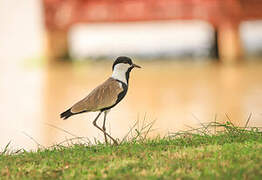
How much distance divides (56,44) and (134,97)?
878 centimetres

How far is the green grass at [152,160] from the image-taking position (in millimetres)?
4344

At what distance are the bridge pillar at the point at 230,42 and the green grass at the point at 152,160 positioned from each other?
14275mm

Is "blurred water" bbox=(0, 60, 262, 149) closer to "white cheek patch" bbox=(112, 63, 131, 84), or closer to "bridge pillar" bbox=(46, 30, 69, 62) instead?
"bridge pillar" bbox=(46, 30, 69, 62)

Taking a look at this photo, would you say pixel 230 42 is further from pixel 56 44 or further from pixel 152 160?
pixel 152 160

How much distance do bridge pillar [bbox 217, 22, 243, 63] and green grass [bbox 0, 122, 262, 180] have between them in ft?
46.8

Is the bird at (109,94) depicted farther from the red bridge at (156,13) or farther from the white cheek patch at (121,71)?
the red bridge at (156,13)

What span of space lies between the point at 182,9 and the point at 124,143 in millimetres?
15393

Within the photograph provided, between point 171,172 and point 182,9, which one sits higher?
point 182,9

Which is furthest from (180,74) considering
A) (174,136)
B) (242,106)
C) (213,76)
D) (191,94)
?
(174,136)

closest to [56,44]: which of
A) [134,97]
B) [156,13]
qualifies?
[156,13]

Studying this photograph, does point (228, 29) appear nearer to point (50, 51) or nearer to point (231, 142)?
point (50, 51)

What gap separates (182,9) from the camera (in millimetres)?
20359

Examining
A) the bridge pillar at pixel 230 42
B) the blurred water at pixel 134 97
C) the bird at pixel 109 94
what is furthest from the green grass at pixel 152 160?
the bridge pillar at pixel 230 42

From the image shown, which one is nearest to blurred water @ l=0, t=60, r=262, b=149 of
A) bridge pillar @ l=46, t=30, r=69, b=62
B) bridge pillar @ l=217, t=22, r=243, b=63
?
bridge pillar @ l=217, t=22, r=243, b=63
